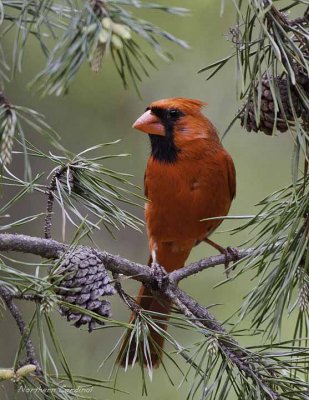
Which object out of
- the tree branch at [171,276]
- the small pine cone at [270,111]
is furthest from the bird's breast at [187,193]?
the small pine cone at [270,111]

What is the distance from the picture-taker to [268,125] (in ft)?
5.25

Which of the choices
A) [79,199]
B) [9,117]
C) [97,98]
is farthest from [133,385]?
[9,117]

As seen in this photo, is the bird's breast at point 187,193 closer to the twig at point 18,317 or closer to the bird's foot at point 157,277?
the bird's foot at point 157,277

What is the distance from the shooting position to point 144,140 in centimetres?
505

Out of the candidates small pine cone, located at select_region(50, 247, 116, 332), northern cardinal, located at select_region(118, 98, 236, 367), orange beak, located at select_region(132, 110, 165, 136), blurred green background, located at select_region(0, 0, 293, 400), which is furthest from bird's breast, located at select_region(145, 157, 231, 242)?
small pine cone, located at select_region(50, 247, 116, 332)

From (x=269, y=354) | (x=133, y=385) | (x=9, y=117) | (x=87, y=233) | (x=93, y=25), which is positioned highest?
(x=93, y=25)

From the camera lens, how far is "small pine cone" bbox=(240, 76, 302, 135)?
1487mm

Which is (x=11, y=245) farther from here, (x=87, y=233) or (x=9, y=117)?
(x=9, y=117)

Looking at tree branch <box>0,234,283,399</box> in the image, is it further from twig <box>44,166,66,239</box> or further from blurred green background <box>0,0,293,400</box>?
blurred green background <box>0,0,293,400</box>

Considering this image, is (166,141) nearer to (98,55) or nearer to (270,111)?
(270,111)

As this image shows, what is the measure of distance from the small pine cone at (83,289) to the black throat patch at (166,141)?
65.3 inches

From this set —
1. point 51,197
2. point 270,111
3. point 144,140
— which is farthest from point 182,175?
point 144,140

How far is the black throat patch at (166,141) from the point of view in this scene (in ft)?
10.3

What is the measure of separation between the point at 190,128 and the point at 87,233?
178 centimetres
